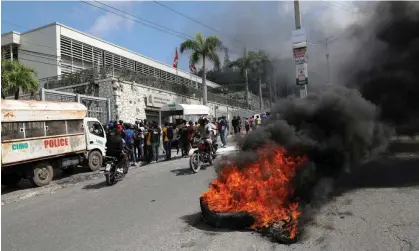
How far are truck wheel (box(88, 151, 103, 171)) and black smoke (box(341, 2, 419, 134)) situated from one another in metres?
9.17

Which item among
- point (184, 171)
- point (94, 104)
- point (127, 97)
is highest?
point (127, 97)

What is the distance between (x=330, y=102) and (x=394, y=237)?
2650 millimetres

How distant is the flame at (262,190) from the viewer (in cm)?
470

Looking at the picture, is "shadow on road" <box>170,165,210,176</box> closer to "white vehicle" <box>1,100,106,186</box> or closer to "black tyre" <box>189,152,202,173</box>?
"black tyre" <box>189,152,202,173</box>

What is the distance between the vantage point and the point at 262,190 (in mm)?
4879

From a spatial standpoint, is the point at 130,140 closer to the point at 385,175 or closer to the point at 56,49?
the point at 385,175

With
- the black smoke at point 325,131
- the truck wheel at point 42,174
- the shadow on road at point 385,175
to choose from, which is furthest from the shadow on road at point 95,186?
the shadow on road at point 385,175

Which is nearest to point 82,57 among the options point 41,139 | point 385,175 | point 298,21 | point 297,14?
point 41,139

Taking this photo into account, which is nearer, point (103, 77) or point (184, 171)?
point (184, 171)

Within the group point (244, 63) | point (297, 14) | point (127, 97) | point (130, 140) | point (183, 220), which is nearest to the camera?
point (183, 220)

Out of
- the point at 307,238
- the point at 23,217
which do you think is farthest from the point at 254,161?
the point at 23,217

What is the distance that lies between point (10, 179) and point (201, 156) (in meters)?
6.06

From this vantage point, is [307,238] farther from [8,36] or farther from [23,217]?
[8,36]

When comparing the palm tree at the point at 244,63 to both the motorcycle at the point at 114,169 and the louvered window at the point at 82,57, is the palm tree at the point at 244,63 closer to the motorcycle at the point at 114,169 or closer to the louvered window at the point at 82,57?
the louvered window at the point at 82,57
